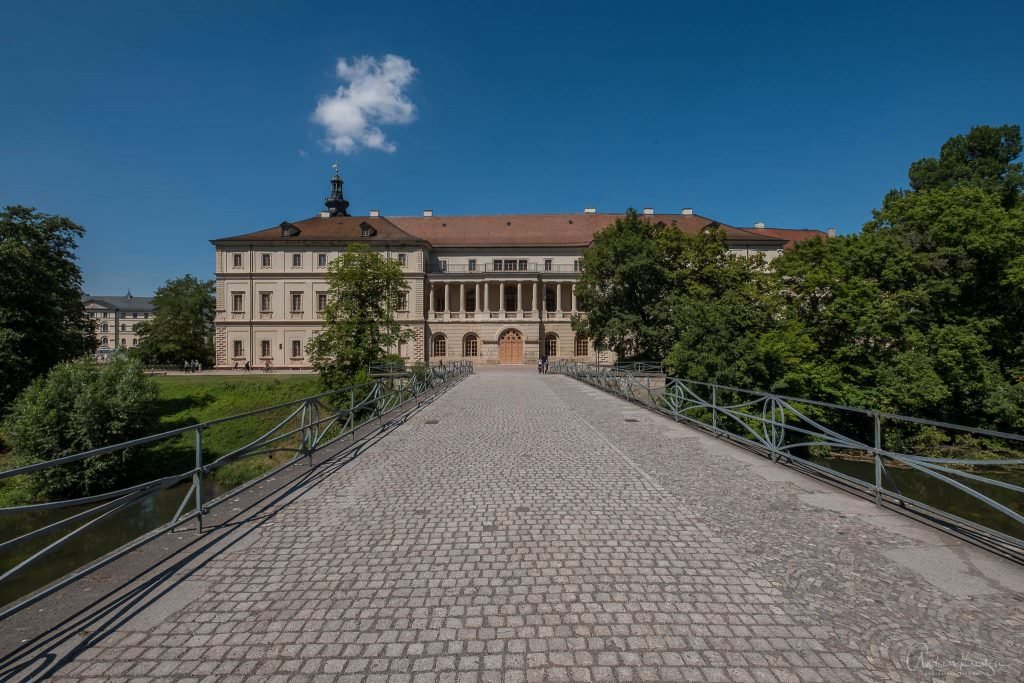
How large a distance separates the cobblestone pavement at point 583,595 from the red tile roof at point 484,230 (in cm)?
4619

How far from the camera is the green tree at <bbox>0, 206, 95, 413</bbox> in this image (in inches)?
847

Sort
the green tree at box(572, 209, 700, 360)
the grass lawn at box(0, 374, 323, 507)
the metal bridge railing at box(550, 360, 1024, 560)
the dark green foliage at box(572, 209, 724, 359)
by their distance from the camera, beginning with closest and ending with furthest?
the metal bridge railing at box(550, 360, 1024, 560) < the grass lawn at box(0, 374, 323, 507) < the dark green foliage at box(572, 209, 724, 359) < the green tree at box(572, 209, 700, 360)

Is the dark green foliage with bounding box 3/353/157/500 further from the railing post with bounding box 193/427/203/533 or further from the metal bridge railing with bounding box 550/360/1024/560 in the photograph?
the metal bridge railing with bounding box 550/360/1024/560

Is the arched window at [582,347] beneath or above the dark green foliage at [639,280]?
beneath

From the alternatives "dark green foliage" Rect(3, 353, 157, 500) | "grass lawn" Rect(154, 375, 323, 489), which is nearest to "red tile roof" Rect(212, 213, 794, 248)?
"grass lawn" Rect(154, 375, 323, 489)

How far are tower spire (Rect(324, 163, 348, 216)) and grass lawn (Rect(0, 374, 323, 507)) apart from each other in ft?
96.3

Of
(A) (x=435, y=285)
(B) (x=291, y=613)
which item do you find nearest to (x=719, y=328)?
(B) (x=291, y=613)

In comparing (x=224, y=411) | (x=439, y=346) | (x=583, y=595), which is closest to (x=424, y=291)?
(x=439, y=346)

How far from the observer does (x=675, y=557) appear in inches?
159

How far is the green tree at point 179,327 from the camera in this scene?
52.4 m

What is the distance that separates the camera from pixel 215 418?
92.2ft

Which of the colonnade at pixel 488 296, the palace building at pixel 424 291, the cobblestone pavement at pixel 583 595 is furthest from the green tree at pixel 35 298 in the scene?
the colonnade at pixel 488 296

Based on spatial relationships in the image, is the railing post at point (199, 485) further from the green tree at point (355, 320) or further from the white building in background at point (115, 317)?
the white building in background at point (115, 317)

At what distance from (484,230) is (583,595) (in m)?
54.0
